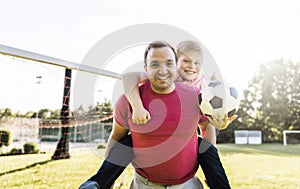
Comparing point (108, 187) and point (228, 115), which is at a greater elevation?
point (228, 115)

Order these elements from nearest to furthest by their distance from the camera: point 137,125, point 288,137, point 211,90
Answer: point 137,125
point 211,90
point 288,137

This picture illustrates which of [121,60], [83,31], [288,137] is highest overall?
[83,31]

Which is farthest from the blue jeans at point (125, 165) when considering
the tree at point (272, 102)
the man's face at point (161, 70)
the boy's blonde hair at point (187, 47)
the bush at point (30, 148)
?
the tree at point (272, 102)

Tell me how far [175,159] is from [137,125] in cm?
32

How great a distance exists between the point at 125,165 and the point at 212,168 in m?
0.54

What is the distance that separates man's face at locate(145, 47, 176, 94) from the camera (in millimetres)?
1857

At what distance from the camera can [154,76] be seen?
6.12ft

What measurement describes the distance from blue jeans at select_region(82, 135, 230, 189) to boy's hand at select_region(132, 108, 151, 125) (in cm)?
23

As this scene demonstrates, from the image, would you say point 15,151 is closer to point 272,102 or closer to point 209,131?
point 209,131

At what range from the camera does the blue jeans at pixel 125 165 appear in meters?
1.86

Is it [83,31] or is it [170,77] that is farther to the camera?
[83,31]

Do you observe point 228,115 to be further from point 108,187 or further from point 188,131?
point 108,187

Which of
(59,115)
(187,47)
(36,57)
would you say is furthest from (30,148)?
(187,47)

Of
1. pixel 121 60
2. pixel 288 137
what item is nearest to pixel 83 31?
pixel 121 60
